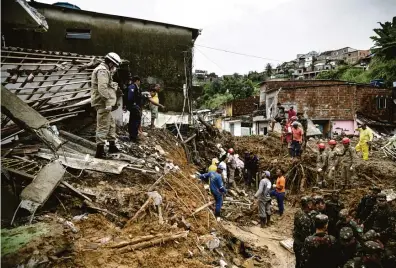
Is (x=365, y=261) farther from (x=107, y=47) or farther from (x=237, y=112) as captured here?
(x=237, y=112)

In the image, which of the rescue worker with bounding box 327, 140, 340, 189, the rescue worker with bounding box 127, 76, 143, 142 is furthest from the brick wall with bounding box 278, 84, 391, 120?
the rescue worker with bounding box 127, 76, 143, 142

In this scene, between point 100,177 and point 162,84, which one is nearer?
point 100,177

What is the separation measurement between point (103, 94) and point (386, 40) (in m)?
29.6

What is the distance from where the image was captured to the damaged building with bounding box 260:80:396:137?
27.2 metres

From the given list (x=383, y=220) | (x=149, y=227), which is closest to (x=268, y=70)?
(x=383, y=220)

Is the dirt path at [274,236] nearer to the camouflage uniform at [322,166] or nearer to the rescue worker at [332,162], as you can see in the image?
the camouflage uniform at [322,166]

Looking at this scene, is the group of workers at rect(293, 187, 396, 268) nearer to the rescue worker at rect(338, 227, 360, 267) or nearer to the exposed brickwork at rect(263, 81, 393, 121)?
the rescue worker at rect(338, 227, 360, 267)

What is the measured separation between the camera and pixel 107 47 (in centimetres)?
1570

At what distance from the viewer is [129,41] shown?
1605cm

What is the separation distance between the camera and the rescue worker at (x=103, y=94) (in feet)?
20.7

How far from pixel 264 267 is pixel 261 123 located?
23.3 m

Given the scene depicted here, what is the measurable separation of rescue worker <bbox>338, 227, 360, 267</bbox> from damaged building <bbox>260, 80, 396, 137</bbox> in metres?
23.1

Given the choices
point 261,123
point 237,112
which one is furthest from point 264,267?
point 237,112

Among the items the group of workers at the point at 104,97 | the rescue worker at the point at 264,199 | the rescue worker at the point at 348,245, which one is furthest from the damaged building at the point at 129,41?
the rescue worker at the point at 348,245
